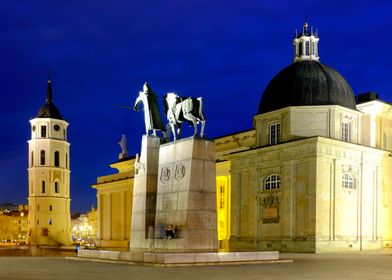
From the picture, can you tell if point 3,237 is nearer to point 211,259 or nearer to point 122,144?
point 122,144

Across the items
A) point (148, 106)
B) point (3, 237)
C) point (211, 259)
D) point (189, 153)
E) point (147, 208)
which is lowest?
point (3, 237)

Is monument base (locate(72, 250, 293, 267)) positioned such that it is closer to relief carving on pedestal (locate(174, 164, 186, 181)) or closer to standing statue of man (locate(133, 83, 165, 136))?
relief carving on pedestal (locate(174, 164, 186, 181))

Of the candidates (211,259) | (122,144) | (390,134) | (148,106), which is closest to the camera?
(211,259)

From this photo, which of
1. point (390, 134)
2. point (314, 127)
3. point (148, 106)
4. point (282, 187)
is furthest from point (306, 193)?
point (148, 106)

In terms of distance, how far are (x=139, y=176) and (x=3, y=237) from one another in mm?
175753

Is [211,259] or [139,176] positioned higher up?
[139,176]

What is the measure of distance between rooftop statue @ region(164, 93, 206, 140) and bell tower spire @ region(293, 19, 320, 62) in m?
31.5

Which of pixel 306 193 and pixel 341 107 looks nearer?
pixel 306 193

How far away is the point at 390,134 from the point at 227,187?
20.3 meters

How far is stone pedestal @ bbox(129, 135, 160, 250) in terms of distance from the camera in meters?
28.4

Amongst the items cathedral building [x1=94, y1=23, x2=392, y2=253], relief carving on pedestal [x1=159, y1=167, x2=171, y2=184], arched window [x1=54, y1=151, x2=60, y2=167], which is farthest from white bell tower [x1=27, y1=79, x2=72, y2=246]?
relief carving on pedestal [x1=159, y1=167, x2=171, y2=184]

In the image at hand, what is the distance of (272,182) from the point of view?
53125mm

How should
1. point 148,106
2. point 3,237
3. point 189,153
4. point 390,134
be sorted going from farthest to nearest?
point 3,237 < point 390,134 < point 148,106 < point 189,153

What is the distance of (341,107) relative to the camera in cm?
5281
